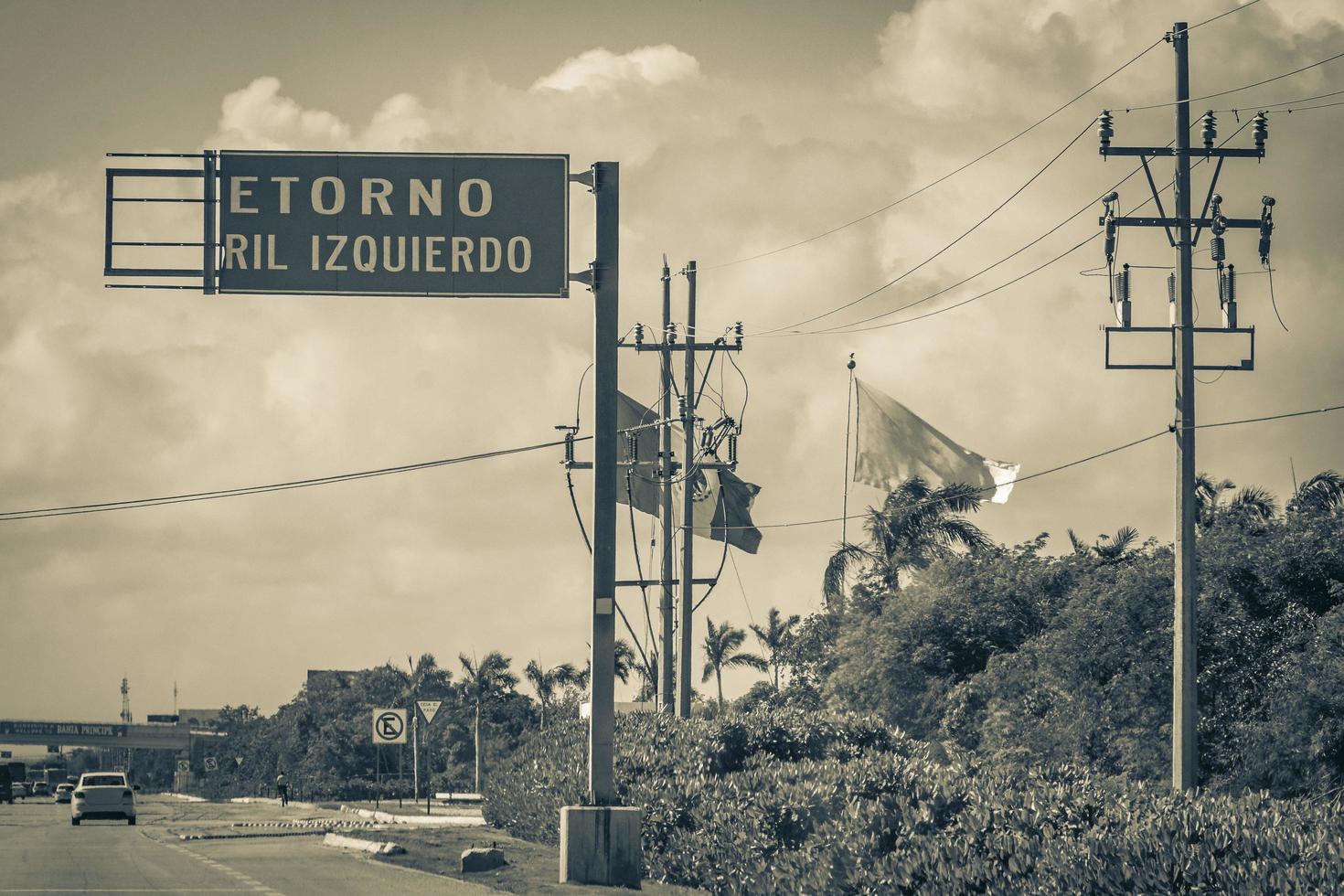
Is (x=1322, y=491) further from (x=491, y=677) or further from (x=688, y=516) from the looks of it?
(x=491, y=677)

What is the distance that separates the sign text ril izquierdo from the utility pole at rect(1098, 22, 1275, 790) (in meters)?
12.2

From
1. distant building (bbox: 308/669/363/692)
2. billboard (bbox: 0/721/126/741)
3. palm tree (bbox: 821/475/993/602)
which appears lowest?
billboard (bbox: 0/721/126/741)

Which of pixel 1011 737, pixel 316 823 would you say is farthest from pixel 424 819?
pixel 1011 737

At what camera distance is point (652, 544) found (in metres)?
44.1

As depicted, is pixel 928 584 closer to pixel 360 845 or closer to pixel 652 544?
pixel 652 544

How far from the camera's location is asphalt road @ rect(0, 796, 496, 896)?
20234 millimetres

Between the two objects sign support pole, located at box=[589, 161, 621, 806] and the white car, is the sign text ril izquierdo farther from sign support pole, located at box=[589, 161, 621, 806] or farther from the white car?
the white car

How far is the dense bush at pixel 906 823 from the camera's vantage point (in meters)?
11.7

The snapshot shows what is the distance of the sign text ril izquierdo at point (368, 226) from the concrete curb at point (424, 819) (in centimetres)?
2099

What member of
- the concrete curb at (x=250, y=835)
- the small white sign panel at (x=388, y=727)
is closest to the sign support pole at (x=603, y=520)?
the concrete curb at (x=250, y=835)

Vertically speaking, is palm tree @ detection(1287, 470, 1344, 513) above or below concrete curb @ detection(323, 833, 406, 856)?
above

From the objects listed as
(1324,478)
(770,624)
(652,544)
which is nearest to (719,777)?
(652,544)

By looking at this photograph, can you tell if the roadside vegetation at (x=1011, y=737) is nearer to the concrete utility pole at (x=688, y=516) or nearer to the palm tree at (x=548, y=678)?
the concrete utility pole at (x=688, y=516)

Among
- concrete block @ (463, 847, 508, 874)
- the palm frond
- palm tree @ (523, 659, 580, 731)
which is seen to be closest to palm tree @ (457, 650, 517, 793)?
palm tree @ (523, 659, 580, 731)
